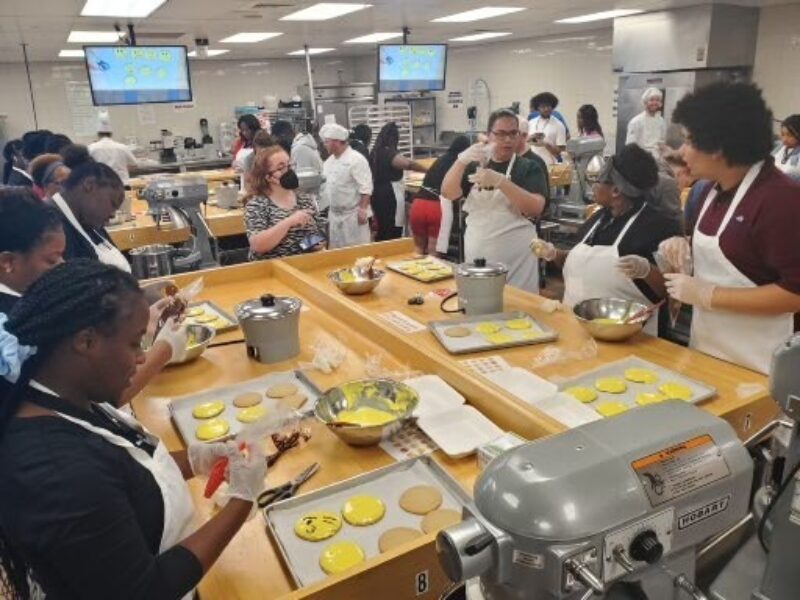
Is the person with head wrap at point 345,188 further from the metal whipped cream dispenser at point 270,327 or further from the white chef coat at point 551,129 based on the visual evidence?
the metal whipped cream dispenser at point 270,327

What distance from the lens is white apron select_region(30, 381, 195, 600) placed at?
3.66ft

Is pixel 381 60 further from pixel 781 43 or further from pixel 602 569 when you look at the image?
pixel 602 569

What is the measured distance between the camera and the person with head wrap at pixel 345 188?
17.6ft

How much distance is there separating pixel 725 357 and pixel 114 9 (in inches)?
209

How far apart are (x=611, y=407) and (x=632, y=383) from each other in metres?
0.19

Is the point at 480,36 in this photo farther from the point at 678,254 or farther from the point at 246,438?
the point at 246,438

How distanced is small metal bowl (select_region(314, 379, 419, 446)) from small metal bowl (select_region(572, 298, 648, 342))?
0.79m

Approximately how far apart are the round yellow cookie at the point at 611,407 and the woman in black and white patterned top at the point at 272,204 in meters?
1.94

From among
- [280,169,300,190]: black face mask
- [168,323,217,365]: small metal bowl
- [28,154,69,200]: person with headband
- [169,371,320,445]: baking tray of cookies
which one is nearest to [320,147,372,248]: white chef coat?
[28,154,69,200]: person with headband

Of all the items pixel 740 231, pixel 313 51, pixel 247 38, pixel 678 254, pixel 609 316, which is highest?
pixel 313 51

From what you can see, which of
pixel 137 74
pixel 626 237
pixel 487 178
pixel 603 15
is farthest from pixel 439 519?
pixel 603 15

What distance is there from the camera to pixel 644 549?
0.77 meters

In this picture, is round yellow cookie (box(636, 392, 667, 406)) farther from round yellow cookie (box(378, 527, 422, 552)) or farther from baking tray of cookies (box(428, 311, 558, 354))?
round yellow cookie (box(378, 527, 422, 552))

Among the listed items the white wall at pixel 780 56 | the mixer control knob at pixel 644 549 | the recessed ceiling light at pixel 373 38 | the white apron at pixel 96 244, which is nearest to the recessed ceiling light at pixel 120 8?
the white apron at pixel 96 244
